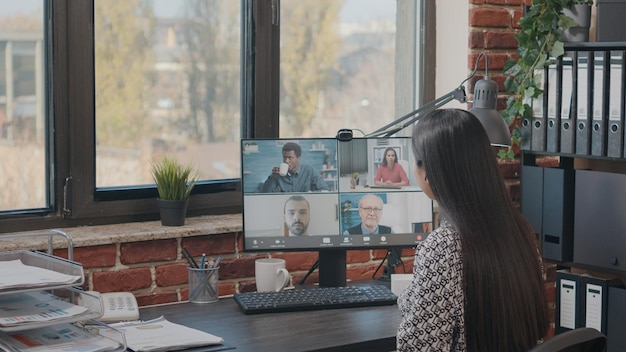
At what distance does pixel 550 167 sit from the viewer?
3221mm

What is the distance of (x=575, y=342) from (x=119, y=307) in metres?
1.23

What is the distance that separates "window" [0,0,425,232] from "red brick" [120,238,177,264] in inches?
6.2

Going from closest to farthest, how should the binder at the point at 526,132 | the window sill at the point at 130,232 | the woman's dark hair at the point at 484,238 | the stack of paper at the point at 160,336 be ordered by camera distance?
the woman's dark hair at the point at 484,238
the stack of paper at the point at 160,336
the window sill at the point at 130,232
the binder at the point at 526,132

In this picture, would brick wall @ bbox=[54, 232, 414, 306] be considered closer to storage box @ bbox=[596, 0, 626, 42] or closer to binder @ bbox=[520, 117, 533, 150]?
binder @ bbox=[520, 117, 533, 150]

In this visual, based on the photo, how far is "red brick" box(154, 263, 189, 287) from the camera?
2695 mm

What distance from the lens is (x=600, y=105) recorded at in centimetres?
296

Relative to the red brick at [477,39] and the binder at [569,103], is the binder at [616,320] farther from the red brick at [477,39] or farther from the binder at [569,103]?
the red brick at [477,39]

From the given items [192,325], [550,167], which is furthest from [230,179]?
[550,167]

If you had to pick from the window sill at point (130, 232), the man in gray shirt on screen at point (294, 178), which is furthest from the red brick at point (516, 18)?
the window sill at point (130, 232)

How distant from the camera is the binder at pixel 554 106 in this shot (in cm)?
309

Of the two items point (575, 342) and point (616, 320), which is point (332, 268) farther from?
point (575, 342)

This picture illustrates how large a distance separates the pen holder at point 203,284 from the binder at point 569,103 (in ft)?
4.16

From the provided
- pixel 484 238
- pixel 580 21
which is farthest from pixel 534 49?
pixel 484 238

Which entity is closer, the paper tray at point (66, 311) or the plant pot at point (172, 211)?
the paper tray at point (66, 311)
